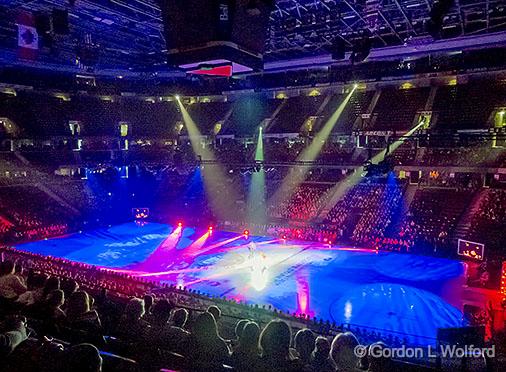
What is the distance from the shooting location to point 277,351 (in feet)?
12.7

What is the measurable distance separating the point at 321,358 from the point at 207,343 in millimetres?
1355

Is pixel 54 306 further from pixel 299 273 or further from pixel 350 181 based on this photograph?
pixel 350 181

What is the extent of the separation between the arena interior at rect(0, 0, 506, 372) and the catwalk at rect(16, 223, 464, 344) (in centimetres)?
13

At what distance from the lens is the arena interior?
4980mm

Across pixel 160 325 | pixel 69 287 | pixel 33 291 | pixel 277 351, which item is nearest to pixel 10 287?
pixel 33 291

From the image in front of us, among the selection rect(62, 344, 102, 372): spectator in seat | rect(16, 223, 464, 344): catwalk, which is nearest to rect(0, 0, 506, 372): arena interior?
rect(62, 344, 102, 372): spectator in seat

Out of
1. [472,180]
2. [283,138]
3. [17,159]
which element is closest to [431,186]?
[472,180]

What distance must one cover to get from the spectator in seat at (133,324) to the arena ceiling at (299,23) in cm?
938

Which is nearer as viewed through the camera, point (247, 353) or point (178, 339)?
point (247, 353)

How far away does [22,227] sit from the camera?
2206cm

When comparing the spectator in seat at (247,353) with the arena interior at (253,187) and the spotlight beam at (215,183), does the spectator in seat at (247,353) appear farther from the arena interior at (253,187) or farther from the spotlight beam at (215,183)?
the spotlight beam at (215,183)

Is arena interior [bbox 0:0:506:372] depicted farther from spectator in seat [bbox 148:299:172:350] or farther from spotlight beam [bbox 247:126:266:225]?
spotlight beam [bbox 247:126:266:225]

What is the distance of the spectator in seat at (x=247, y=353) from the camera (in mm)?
3969

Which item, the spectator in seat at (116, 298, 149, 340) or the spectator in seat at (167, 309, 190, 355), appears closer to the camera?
the spectator in seat at (167, 309, 190, 355)
